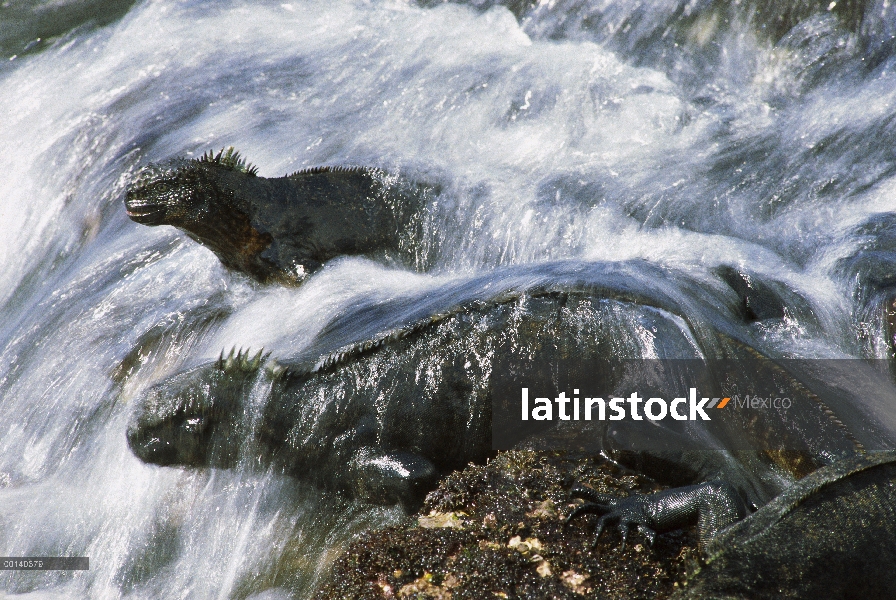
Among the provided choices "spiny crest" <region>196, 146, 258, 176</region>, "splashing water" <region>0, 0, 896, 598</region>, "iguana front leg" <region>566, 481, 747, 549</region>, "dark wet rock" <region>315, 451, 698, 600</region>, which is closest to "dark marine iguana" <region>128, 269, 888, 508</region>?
"splashing water" <region>0, 0, 896, 598</region>

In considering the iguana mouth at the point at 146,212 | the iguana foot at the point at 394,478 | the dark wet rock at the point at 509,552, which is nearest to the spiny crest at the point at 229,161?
the iguana mouth at the point at 146,212

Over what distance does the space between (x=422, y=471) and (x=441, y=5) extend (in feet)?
23.8

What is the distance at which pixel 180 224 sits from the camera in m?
5.97

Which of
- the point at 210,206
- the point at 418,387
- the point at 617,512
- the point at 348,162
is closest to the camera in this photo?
the point at 617,512

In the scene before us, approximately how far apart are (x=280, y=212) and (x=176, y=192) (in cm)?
81

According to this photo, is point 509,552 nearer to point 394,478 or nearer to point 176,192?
point 394,478

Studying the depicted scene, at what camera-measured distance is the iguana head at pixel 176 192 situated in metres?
5.82

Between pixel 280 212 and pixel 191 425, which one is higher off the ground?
pixel 280 212

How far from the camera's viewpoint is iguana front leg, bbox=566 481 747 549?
310cm

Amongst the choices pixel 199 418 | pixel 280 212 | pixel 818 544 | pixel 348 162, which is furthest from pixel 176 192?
pixel 818 544

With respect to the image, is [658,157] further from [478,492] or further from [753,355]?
[478,492]

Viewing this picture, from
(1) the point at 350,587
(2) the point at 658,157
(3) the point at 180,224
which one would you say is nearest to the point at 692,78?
(2) the point at 658,157

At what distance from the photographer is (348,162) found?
24.4 feet

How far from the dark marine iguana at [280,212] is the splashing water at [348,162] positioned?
237 millimetres
